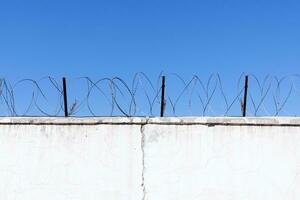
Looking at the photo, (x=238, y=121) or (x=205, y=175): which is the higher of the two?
(x=238, y=121)

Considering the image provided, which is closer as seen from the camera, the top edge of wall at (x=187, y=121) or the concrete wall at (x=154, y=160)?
the concrete wall at (x=154, y=160)

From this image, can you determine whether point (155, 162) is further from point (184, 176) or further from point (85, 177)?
point (85, 177)

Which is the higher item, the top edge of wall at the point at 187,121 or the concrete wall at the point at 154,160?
the top edge of wall at the point at 187,121

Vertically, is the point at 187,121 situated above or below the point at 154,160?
above

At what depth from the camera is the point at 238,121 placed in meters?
5.93

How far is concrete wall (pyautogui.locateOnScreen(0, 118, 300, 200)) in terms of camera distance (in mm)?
5828

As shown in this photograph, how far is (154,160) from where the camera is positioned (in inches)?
231

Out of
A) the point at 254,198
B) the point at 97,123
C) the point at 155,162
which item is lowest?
the point at 254,198

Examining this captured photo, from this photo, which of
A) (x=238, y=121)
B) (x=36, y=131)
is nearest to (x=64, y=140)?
(x=36, y=131)

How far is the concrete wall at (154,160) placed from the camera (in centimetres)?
583

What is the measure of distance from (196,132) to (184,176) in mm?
516

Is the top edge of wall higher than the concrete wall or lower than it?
higher

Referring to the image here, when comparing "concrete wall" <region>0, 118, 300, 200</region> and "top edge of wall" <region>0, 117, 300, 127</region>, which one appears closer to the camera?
"concrete wall" <region>0, 118, 300, 200</region>

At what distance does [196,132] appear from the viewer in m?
5.93
